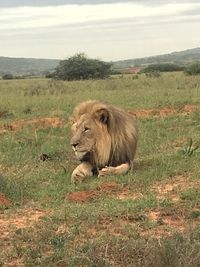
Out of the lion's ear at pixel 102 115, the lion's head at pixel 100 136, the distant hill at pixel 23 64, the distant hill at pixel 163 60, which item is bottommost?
the distant hill at pixel 163 60

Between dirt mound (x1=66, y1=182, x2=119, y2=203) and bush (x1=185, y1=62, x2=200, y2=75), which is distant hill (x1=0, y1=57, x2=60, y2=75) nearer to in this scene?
bush (x1=185, y1=62, x2=200, y2=75)

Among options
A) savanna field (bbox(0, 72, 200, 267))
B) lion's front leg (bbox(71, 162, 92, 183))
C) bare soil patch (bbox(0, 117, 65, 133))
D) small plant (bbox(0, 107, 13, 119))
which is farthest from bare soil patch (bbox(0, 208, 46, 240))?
small plant (bbox(0, 107, 13, 119))

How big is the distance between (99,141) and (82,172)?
0.49 metres

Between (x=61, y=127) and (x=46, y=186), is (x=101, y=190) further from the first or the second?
(x=61, y=127)

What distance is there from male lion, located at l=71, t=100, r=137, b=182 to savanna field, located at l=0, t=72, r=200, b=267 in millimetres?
209

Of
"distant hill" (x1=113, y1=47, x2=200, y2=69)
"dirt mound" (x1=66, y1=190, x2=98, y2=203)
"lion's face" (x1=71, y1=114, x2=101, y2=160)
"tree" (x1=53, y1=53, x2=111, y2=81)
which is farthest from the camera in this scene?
"distant hill" (x1=113, y1=47, x2=200, y2=69)

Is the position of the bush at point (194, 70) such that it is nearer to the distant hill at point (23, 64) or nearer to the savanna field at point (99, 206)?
the savanna field at point (99, 206)

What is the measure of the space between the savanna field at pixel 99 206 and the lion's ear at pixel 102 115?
82cm

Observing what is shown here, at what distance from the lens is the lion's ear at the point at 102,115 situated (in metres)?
7.78

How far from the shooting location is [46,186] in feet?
24.7

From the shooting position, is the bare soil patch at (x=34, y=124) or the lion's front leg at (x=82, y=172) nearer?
the lion's front leg at (x=82, y=172)

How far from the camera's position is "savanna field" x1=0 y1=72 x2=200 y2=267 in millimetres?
4465

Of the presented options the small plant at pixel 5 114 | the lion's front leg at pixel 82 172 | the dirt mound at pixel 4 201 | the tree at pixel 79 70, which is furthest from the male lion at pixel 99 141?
the tree at pixel 79 70

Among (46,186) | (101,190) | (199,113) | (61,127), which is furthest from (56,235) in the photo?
(199,113)
